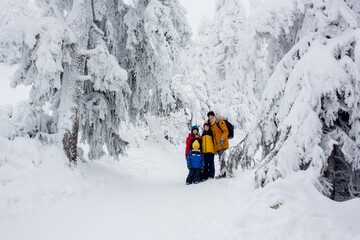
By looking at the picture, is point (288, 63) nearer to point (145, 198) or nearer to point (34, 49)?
point (145, 198)

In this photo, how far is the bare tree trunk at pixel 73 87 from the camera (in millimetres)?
6832

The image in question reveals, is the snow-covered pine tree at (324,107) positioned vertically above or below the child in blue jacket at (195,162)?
above

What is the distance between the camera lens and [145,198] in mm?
6168

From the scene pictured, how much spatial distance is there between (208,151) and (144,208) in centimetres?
300

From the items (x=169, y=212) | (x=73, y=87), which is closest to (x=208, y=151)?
(x=169, y=212)

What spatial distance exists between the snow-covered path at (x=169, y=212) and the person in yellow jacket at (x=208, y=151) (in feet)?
3.28

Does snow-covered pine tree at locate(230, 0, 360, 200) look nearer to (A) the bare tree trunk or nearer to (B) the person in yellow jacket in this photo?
(B) the person in yellow jacket

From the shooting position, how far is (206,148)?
7680 millimetres

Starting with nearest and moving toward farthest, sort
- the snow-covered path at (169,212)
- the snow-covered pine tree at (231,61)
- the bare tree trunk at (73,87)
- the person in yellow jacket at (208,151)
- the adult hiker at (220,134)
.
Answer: the snow-covered path at (169,212), the bare tree trunk at (73,87), the adult hiker at (220,134), the person in yellow jacket at (208,151), the snow-covered pine tree at (231,61)

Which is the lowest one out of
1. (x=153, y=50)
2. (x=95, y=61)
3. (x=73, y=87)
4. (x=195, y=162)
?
(x=195, y=162)

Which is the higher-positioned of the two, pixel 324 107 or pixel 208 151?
pixel 324 107

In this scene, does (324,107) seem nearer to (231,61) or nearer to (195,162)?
(195,162)

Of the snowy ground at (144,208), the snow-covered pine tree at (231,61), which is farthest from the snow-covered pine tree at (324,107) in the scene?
the snow-covered pine tree at (231,61)

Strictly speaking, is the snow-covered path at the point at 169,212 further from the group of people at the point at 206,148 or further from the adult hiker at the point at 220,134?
the adult hiker at the point at 220,134
